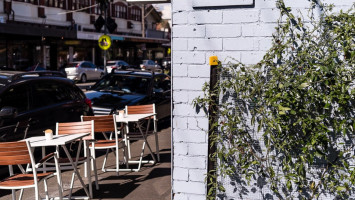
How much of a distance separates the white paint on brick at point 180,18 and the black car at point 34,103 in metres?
4.00

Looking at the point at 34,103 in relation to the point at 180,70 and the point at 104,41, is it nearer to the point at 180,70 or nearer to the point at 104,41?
the point at 180,70

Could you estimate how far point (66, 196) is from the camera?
22.9 ft

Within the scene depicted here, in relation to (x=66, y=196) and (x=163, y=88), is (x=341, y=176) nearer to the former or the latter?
(x=66, y=196)

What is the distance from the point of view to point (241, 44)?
14.7ft

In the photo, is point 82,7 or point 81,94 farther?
point 82,7

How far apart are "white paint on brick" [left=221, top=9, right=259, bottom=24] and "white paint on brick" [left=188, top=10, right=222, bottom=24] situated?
6 cm

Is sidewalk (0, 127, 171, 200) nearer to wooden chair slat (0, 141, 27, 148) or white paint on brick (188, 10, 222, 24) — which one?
wooden chair slat (0, 141, 27, 148)

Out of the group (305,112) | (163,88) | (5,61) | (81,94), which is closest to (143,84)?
(163,88)

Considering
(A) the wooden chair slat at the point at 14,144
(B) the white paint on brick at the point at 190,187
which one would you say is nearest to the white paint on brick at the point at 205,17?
(B) the white paint on brick at the point at 190,187

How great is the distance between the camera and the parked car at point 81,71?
3556cm

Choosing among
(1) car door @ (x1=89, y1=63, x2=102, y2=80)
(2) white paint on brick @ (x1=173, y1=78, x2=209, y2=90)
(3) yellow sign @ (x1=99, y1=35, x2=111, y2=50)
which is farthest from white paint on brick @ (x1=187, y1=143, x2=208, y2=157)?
(1) car door @ (x1=89, y1=63, x2=102, y2=80)

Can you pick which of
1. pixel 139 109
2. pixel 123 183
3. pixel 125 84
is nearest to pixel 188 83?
pixel 123 183

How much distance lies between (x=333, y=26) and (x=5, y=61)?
34943 millimetres

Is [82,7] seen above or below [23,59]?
above
